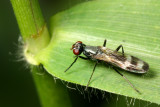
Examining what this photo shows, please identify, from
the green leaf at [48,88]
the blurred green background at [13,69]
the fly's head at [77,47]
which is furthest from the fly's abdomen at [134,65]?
the blurred green background at [13,69]

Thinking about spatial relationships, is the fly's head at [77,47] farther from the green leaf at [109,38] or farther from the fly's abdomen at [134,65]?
the fly's abdomen at [134,65]

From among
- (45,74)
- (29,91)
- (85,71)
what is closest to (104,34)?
(85,71)

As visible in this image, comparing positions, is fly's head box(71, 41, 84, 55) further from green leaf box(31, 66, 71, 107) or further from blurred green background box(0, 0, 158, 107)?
blurred green background box(0, 0, 158, 107)

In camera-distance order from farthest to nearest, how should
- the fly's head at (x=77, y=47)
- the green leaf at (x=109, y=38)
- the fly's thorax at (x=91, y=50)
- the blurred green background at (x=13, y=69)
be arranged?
the blurred green background at (x=13, y=69) → the fly's thorax at (x=91, y=50) → the fly's head at (x=77, y=47) → the green leaf at (x=109, y=38)

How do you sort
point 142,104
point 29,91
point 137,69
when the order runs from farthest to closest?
point 29,91 < point 142,104 < point 137,69

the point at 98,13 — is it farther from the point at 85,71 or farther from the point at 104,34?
the point at 85,71

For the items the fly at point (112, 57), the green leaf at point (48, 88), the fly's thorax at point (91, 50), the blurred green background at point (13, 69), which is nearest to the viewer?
the fly at point (112, 57)

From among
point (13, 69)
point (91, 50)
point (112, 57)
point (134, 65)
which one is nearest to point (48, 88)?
point (91, 50)

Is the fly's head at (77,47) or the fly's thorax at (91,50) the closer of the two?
the fly's head at (77,47)
